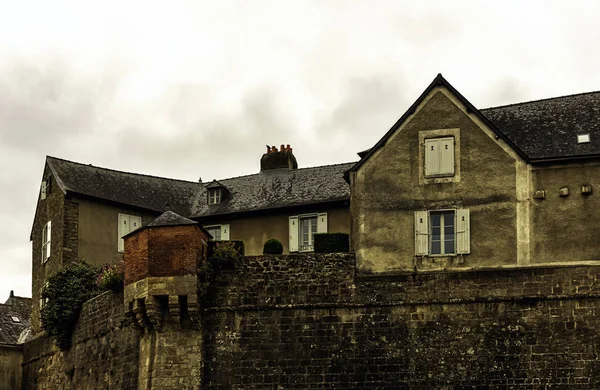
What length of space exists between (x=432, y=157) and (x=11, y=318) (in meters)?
27.7

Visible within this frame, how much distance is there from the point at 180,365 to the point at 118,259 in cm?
1150

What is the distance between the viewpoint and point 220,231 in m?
48.7

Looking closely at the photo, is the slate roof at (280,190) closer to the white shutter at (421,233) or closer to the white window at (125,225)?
the white window at (125,225)

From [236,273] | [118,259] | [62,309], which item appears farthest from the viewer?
[118,259]

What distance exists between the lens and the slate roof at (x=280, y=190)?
156 feet

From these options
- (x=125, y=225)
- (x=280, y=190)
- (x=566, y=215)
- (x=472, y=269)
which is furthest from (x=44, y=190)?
(x=566, y=215)

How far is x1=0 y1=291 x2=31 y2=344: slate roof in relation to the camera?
5541 centimetres

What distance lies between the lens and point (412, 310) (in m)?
37.6

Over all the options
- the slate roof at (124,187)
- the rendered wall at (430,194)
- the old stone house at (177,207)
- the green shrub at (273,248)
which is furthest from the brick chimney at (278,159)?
the rendered wall at (430,194)

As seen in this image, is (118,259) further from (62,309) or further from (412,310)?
(412,310)

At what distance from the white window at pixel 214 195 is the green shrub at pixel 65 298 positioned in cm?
619

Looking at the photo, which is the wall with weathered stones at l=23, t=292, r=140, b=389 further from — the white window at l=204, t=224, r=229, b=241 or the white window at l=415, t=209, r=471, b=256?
the white window at l=415, t=209, r=471, b=256

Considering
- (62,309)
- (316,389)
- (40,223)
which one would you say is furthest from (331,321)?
(40,223)

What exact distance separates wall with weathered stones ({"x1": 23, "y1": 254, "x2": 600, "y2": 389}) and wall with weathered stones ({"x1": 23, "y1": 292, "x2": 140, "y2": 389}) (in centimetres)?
70
